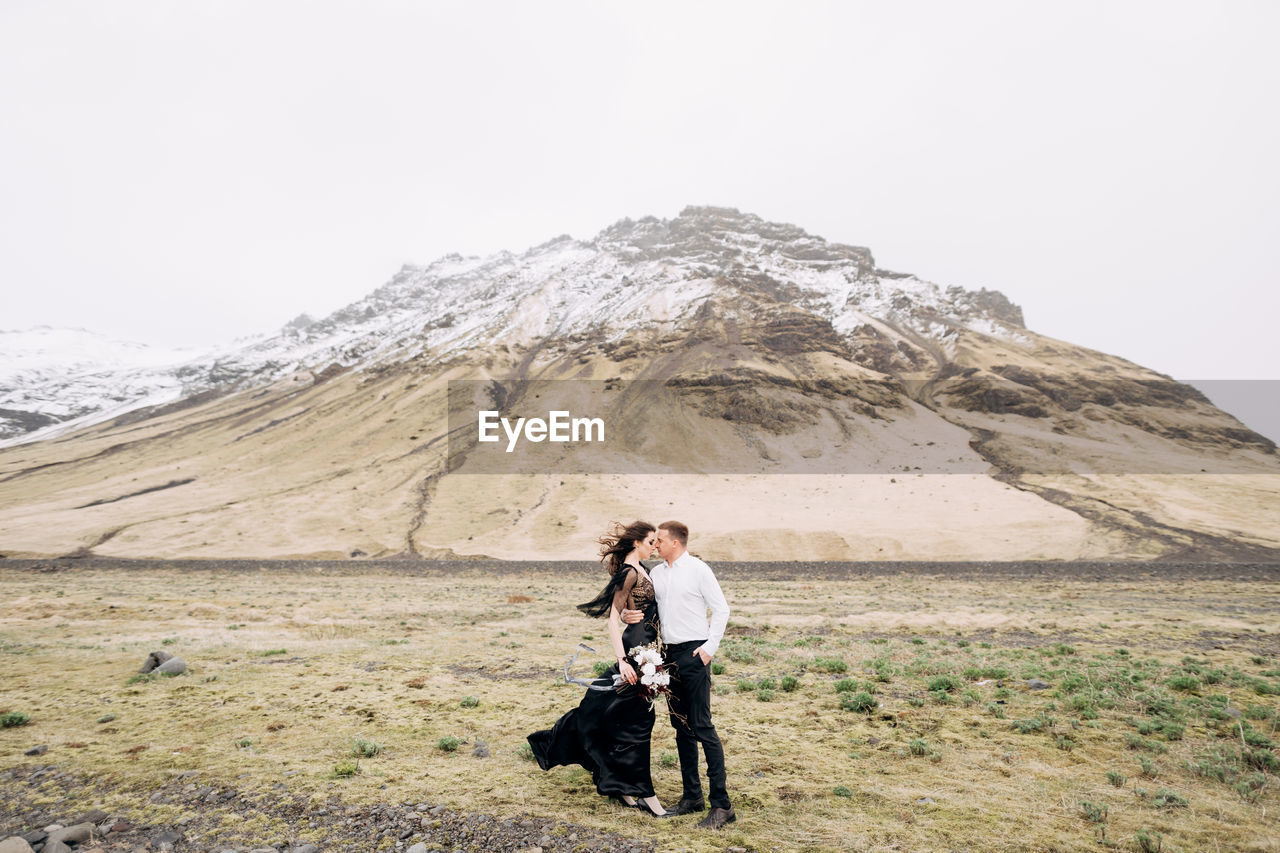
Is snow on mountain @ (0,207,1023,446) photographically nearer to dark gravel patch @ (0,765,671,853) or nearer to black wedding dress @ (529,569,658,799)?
black wedding dress @ (529,569,658,799)

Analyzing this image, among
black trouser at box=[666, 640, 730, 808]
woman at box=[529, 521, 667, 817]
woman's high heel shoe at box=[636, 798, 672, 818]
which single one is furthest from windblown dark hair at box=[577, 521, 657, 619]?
woman's high heel shoe at box=[636, 798, 672, 818]

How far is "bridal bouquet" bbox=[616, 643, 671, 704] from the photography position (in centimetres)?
631

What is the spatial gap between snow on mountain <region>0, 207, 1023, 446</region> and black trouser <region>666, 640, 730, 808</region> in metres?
109

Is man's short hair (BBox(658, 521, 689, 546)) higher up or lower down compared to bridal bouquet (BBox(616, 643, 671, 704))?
higher up

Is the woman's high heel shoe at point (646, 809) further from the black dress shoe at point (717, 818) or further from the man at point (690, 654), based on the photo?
the black dress shoe at point (717, 818)

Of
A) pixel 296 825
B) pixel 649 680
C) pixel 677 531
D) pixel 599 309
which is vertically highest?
pixel 599 309

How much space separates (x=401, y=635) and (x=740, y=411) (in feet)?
234

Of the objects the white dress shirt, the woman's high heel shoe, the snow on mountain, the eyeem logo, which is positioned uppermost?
the snow on mountain

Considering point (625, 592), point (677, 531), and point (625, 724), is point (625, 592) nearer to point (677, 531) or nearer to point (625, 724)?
point (677, 531)

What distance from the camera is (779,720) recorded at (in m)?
9.97

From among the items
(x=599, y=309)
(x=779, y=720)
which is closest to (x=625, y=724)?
(x=779, y=720)

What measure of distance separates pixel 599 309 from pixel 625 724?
128m

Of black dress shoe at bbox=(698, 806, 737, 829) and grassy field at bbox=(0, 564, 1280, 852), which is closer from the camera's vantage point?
black dress shoe at bbox=(698, 806, 737, 829)

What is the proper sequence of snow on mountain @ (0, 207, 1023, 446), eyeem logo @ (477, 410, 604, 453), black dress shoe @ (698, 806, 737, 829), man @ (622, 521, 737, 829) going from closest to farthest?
1. black dress shoe @ (698, 806, 737, 829)
2. man @ (622, 521, 737, 829)
3. eyeem logo @ (477, 410, 604, 453)
4. snow on mountain @ (0, 207, 1023, 446)
